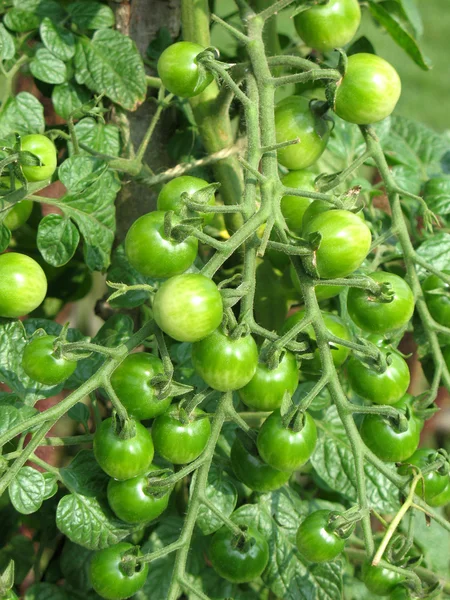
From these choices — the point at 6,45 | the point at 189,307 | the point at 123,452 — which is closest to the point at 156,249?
the point at 189,307

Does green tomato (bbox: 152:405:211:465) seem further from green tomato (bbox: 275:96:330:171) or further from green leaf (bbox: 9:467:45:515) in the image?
green tomato (bbox: 275:96:330:171)

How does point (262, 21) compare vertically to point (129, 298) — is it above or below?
above

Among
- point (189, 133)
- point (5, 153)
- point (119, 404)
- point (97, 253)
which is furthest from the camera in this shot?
point (189, 133)

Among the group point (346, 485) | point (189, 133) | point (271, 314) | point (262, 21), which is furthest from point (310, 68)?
point (346, 485)

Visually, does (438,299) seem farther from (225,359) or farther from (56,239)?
(56,239)

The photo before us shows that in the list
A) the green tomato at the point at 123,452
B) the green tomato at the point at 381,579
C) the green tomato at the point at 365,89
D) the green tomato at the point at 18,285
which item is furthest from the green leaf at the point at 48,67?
the green tomato at the point at 381,579

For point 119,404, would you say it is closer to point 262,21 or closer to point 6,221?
point 6,221
